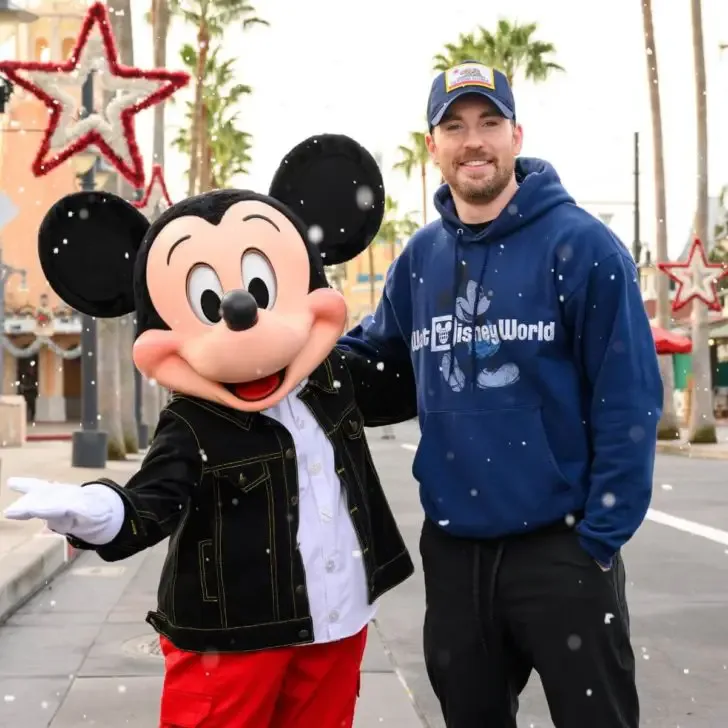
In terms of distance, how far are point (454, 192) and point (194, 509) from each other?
1.13m

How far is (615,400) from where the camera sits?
3188 mm

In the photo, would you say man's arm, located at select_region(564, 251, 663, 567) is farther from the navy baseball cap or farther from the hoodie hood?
the navy baseball cap

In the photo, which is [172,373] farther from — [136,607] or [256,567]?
[136,607]

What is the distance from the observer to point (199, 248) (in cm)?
345

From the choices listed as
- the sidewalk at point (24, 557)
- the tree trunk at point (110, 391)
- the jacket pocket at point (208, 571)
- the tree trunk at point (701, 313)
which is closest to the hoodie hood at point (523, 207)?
the jacket pocket at point (208, 571)

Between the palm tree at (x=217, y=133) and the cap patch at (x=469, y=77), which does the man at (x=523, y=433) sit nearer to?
the cap patch at (x=469, y=77)

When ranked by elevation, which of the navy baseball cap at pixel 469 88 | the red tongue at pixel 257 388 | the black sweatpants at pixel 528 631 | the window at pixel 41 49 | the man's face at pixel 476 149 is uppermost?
the window at pixel 41 49

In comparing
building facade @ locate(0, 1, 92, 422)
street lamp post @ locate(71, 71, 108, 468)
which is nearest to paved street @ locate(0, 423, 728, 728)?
street lamp post @ locate(71, 71, 108, 468)

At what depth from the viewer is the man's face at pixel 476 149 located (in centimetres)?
342

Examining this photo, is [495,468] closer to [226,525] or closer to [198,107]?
[226,525]

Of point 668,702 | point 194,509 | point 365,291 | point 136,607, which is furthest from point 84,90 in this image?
point 365,291

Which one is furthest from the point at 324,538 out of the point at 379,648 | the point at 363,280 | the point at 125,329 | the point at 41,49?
the point at 363,280

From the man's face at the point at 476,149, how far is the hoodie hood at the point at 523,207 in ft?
0.24

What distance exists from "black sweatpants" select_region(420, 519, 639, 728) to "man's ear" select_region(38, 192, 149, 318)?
1225mm
